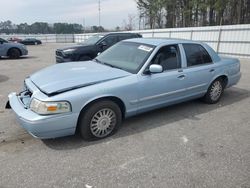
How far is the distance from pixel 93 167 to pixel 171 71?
239cm

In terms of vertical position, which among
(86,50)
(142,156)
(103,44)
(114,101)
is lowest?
(142,156)

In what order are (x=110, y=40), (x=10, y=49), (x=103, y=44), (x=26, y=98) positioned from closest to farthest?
(x=26, y=98), (x=103, y=44), (x=110, y=40), (x=10, y=49)

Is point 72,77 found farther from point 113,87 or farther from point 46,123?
point 46,123

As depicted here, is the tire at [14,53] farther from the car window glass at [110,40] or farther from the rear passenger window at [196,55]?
the rear passenger window at [196,55]

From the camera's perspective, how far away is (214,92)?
18.7 ft

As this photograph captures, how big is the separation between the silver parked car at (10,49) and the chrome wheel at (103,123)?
13231 mm

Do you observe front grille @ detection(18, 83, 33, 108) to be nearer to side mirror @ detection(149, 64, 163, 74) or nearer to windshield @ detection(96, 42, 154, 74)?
windshield @ detection(96, 42, 154, 74)

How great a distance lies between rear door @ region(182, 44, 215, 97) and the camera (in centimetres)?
497

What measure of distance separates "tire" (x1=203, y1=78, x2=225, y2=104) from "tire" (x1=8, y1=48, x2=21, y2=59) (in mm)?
13177

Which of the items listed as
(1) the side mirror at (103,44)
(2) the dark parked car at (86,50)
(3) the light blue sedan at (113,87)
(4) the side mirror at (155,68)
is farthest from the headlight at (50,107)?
(1) the side mirror at (103,44)

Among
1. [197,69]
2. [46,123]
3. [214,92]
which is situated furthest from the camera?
[214,92]

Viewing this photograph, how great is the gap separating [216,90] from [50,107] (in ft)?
13.0

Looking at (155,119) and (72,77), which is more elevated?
(72,77)

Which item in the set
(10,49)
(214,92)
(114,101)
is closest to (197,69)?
(214,92)
